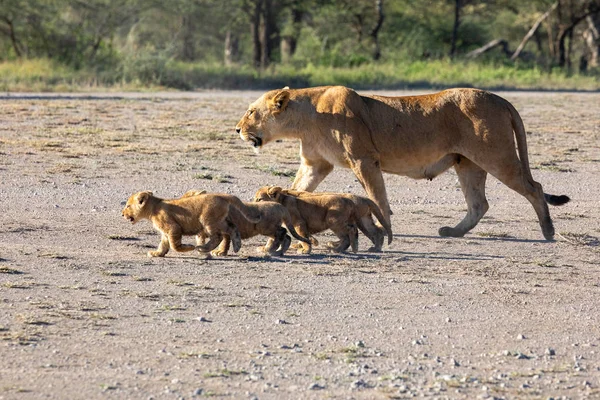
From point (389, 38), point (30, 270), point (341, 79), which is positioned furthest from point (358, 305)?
point (389, 38)

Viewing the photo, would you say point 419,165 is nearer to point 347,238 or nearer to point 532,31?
point 347,238

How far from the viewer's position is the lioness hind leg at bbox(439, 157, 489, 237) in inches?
425

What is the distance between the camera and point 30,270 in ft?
28.1

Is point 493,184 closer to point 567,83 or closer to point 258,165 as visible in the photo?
point 258,165

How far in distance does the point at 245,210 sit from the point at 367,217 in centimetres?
114

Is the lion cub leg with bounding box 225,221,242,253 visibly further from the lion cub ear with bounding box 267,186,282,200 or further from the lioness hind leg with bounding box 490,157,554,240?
the lioness hind leg with bounding box 490,157,554,240

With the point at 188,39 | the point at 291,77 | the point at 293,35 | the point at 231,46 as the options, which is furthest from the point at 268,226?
the point at 231,46

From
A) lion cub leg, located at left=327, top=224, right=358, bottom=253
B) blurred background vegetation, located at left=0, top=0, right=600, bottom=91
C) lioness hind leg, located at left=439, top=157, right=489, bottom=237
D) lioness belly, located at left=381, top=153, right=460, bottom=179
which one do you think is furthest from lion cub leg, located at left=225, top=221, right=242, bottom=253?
blurred background vegetation, located at left=0, top=0, right=600, bottom=91

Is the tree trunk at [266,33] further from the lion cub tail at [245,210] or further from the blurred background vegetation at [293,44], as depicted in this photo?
the lion cub tail at [245,210]

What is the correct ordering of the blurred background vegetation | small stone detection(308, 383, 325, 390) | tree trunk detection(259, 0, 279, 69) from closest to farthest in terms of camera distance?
small stone detection(308, 383, 325, 390)
the blurred background vegetation
tree trunk detection(259, 0, 279, 69)

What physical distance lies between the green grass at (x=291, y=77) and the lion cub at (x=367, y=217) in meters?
16.6

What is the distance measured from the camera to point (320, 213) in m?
9.49

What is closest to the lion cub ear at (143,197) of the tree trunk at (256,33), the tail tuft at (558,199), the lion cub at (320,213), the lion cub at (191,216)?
the lion cub at (191,216)

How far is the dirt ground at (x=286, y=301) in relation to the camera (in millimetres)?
6121
